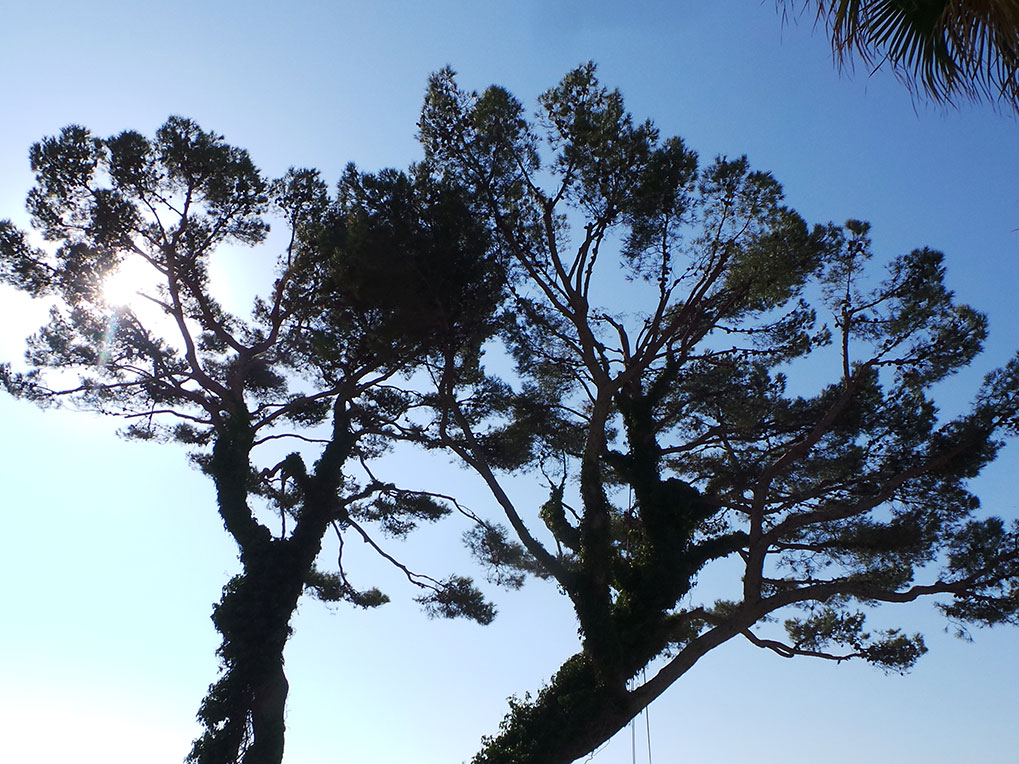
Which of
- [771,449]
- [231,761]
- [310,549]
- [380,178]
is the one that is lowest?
[231,761]

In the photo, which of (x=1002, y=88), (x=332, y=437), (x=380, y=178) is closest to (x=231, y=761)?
(x=332, y=437)

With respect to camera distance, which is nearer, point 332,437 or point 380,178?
point 380,178

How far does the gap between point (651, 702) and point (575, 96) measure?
796 centimetres

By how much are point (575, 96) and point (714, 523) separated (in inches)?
247

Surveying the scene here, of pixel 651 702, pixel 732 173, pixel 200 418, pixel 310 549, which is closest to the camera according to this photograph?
pixel 651 702

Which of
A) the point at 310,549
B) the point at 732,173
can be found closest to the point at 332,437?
the point at 310,549

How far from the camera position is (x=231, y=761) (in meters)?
11.3

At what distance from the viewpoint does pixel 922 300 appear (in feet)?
36.6

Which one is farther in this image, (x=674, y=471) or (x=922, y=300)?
(x=674, y=471)

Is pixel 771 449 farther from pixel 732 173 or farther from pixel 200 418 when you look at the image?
pixel 200 418

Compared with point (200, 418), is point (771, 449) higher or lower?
lower

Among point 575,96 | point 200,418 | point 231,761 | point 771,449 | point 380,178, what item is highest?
point 575,96

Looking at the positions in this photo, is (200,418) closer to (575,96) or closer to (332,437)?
(332,437)

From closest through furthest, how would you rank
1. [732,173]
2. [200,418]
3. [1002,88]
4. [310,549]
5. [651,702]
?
[1002,88]
[651,702]
[732,173]
[310,549]
[200,418]
